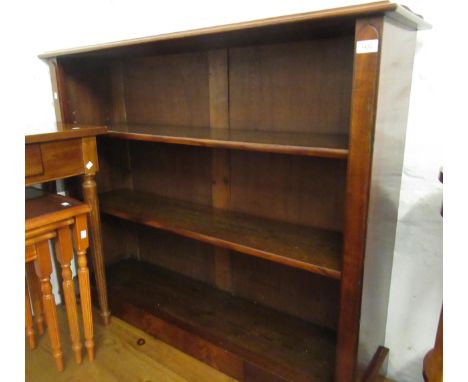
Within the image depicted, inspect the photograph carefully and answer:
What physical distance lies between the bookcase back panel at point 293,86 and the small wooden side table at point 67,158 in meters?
0.56

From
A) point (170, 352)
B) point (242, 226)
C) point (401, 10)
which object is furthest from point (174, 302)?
point (401, 10)

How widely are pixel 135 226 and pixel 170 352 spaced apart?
708mm

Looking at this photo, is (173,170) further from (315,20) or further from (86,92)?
(315,20)

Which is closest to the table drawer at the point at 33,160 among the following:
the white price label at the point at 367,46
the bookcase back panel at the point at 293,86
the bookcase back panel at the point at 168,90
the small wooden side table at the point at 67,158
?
the small wooden side table at the point at 67,158

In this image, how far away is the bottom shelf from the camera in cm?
129

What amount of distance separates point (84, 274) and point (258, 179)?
2.50ft

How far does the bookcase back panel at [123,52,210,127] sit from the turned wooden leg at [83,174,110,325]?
42 cm

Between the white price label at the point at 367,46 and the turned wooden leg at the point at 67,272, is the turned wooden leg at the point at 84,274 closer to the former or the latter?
the turned wooden leg at the point at 67,272

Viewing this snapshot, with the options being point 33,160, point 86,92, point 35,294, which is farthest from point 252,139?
point 35,294

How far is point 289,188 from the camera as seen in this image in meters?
1.40

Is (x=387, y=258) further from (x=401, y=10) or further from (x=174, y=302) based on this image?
(x=174, y=302)

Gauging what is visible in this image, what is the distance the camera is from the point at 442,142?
3.63 ft

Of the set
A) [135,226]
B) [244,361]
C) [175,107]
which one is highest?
[175,107]

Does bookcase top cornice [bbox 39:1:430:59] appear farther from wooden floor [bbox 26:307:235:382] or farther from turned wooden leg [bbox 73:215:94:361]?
wooden floor [bbox 26:307:235:382]
